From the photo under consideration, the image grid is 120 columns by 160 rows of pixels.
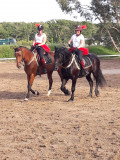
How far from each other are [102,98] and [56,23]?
71027 mm

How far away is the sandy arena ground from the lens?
5.84m

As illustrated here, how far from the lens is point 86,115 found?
9.23 m

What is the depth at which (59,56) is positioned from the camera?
1086cm

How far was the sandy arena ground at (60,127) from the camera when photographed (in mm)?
5836

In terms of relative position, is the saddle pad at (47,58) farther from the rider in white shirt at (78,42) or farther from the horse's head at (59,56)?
the horse's head at (59,56)

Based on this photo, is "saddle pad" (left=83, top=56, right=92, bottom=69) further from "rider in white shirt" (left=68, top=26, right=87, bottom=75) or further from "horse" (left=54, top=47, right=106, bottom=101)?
"rider in white shirt" (left=68, top=26, right=87, bottom=75)

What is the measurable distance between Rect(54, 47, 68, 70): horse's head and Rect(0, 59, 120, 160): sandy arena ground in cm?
137

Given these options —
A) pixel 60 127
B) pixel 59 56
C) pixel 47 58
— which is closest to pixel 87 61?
pixel 47 58

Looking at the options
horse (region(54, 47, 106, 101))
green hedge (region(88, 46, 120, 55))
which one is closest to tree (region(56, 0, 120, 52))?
green hedge (region(88, 46, 120, 55))

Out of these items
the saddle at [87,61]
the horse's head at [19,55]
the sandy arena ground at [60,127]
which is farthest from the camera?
the saddle at [87,61]

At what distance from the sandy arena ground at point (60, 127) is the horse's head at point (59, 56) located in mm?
1368

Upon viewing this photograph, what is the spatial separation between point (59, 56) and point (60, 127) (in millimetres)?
3582

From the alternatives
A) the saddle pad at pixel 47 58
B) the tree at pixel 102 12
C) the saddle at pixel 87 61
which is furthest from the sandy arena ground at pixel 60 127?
the tree at pixel 102 12

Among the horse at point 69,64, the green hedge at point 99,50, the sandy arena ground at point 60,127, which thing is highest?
the horse at point 69,64
